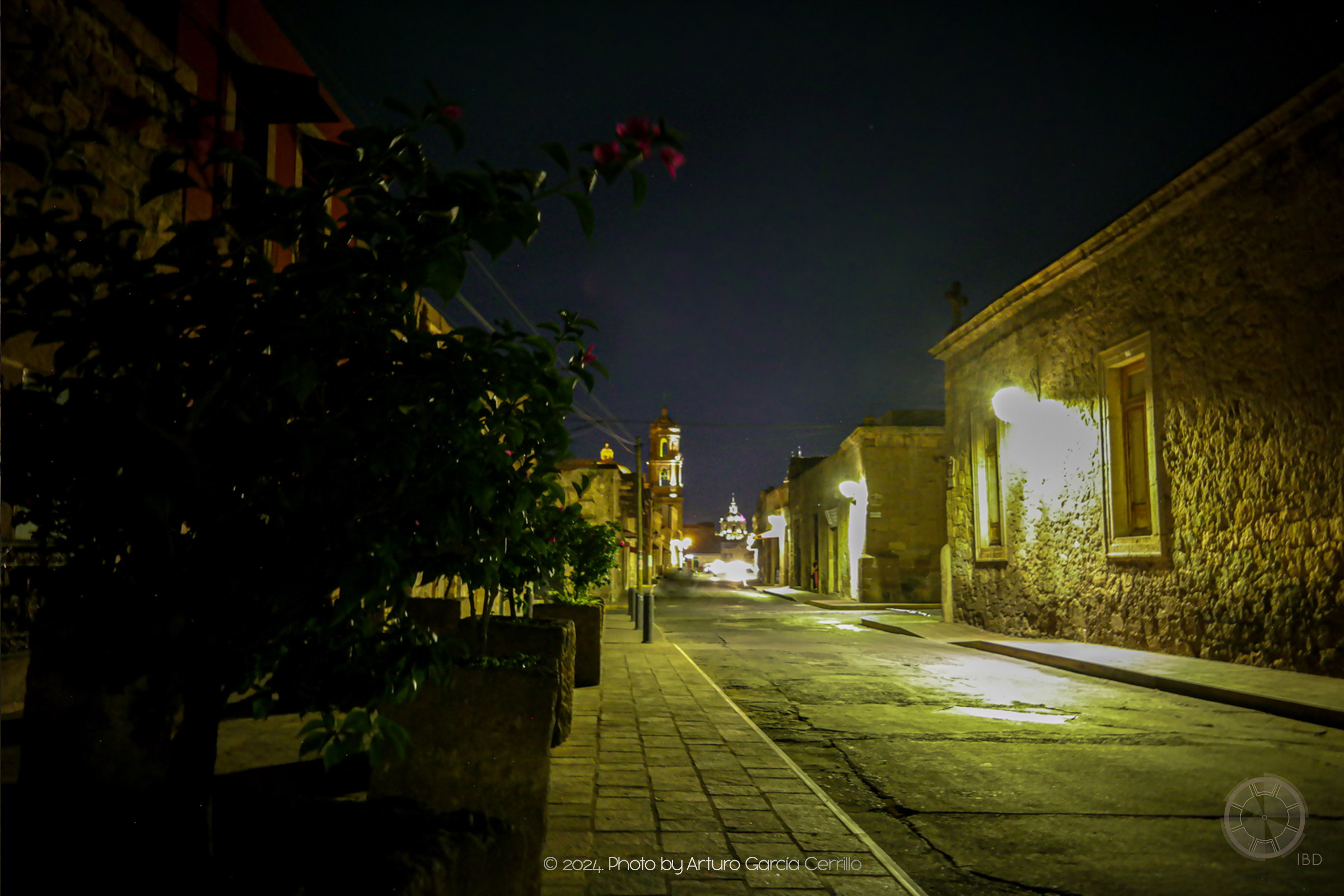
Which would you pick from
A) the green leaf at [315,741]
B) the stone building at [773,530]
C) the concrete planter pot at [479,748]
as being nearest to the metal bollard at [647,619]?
the concrete planter pot at [479,748]

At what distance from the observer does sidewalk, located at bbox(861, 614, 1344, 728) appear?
7.73 m

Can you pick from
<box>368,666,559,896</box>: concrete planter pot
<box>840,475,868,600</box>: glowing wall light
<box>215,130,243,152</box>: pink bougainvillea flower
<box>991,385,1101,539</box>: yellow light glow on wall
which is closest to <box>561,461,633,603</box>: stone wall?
<box>840,475,868,600</box>: glowing wall light

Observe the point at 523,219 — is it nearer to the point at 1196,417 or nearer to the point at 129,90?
the point at 129,90

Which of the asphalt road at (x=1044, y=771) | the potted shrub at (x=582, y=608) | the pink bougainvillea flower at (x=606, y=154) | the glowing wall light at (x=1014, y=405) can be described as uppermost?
the glowing wall light at (x=1014, y=405)

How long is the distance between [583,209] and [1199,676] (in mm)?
10474

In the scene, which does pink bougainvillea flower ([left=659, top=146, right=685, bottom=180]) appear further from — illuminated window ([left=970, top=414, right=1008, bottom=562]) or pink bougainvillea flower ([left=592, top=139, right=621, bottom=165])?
illuminated window ([left=970, top=414, right=1008, bottom=562])

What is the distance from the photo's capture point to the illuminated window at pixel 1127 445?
13117 mm

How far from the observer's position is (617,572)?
1174 inches

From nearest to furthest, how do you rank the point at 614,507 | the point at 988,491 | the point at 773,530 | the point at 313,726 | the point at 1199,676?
the point at 313,726
the point at 1199,676
the point at 988,491
the point at 614,507
the point at 773,530

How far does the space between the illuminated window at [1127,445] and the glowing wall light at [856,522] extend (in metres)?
13.5

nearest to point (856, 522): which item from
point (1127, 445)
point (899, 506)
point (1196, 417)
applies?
point (899, 506)

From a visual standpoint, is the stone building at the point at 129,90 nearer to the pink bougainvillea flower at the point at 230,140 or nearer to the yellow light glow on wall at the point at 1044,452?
the pink bougainvillea flower at the point at 230,140

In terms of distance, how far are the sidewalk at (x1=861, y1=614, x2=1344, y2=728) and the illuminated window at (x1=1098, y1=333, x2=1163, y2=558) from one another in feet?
6.12

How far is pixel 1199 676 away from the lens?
9.59 m
